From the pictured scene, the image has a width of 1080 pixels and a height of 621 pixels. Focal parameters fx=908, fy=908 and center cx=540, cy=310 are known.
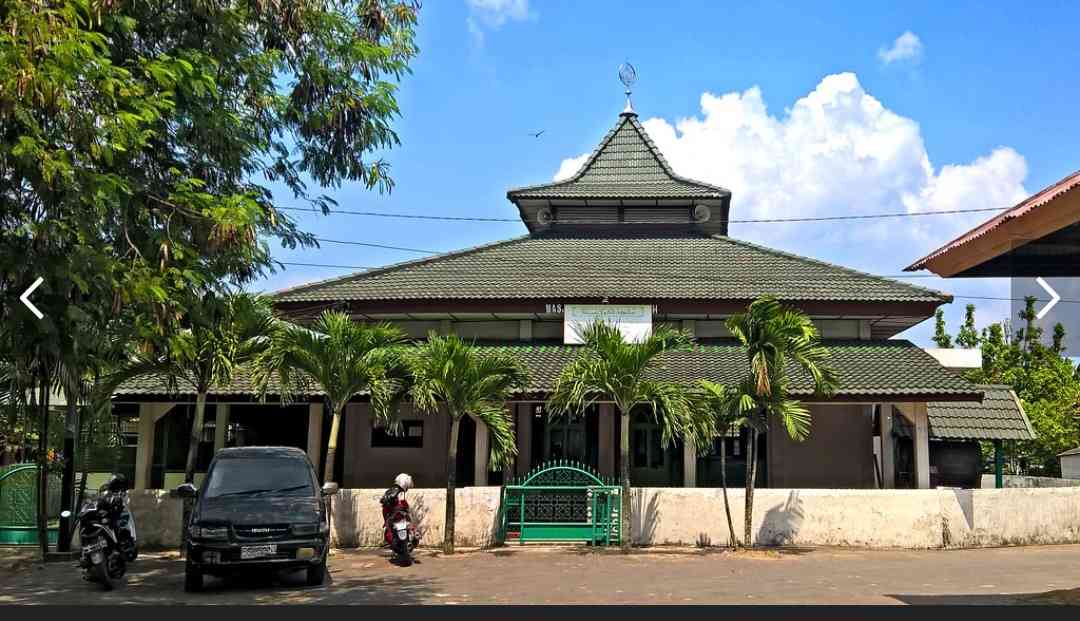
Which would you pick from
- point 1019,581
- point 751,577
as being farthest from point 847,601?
point 1019,581

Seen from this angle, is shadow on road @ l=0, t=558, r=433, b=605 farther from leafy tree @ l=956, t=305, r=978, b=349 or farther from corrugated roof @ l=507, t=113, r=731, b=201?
leafy tree @ l=956, t=305, r=978, b=349

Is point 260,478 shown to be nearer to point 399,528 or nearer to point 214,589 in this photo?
point 214,589

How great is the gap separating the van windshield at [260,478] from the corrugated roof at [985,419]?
15.5 m

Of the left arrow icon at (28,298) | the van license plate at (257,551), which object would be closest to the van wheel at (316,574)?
the van license plate at (257,551)

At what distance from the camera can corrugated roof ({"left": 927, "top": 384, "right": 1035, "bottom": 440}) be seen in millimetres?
22031

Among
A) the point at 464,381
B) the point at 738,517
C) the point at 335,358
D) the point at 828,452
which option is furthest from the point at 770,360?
the point at 335,358

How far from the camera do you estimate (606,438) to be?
2083cm

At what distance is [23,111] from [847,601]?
982 cm

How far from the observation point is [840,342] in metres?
21.3

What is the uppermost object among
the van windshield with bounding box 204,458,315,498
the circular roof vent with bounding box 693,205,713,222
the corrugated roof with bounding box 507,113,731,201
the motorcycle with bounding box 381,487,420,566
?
the corrugated roof with bounding box 507,113,731,201

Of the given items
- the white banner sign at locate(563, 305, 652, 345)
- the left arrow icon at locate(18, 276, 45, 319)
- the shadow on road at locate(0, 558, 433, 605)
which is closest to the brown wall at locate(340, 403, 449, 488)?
the white banner sign at locate(563, 305, 652, 345)

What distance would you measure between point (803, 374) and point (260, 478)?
1188cm

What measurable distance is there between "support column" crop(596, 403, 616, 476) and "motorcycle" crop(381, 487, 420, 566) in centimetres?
685

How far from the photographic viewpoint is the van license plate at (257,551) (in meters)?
11.3
